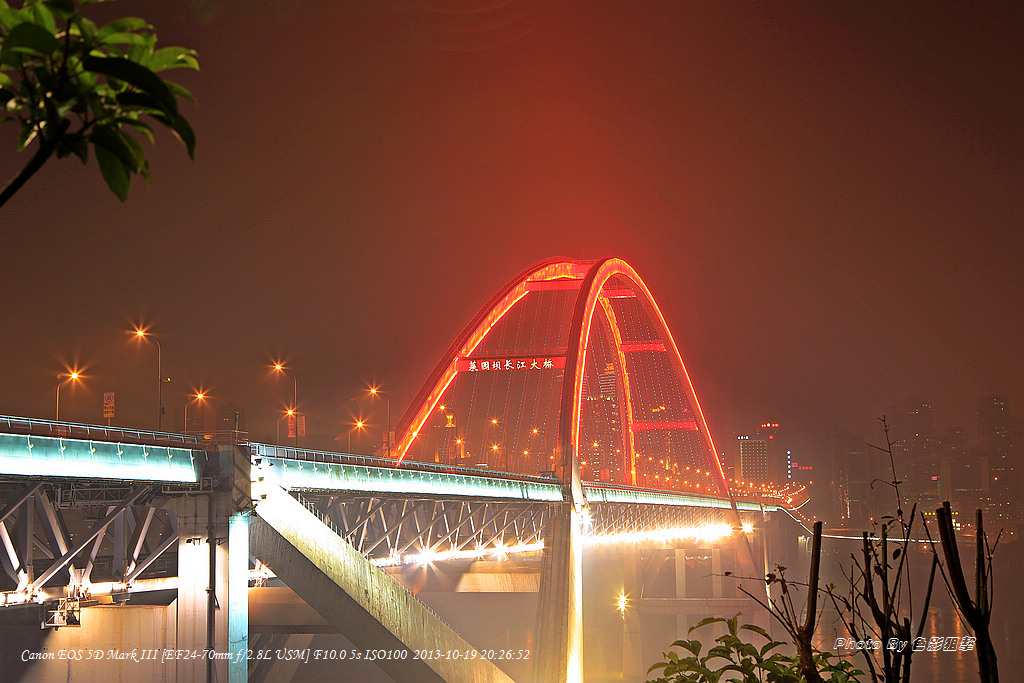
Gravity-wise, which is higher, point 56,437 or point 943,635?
point 56,437

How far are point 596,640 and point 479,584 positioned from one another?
551 inches

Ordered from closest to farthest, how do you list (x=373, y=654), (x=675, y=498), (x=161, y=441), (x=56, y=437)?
(x=56, y=437)
(x=161, y=441)
(x=373, y=654)
(x=675, y=498)

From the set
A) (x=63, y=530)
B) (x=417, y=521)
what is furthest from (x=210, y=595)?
(x=417, y=521)

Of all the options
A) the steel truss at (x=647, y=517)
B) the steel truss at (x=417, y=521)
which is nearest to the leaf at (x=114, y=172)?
the steel truss at (x=417, y=521)

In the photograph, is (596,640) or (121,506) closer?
(121,506)

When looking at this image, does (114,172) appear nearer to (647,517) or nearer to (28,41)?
(28,41)

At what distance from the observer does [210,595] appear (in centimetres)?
2364

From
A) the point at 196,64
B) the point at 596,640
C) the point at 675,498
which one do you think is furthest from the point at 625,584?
the point at 196,64

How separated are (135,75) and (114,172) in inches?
13.4

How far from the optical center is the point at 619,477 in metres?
120

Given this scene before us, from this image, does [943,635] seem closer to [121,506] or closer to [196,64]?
[121,506]

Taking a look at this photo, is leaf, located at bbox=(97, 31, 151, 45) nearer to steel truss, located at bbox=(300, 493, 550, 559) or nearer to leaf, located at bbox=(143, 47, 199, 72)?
leaf, located at bbox=(143, 47, 199, 72)

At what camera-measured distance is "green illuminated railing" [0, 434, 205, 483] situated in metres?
20.0

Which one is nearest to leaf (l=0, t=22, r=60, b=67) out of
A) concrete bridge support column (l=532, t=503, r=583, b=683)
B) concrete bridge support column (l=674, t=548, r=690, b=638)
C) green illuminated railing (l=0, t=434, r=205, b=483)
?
green illuminated railing (l=0, t=434, r=205, b=483)
